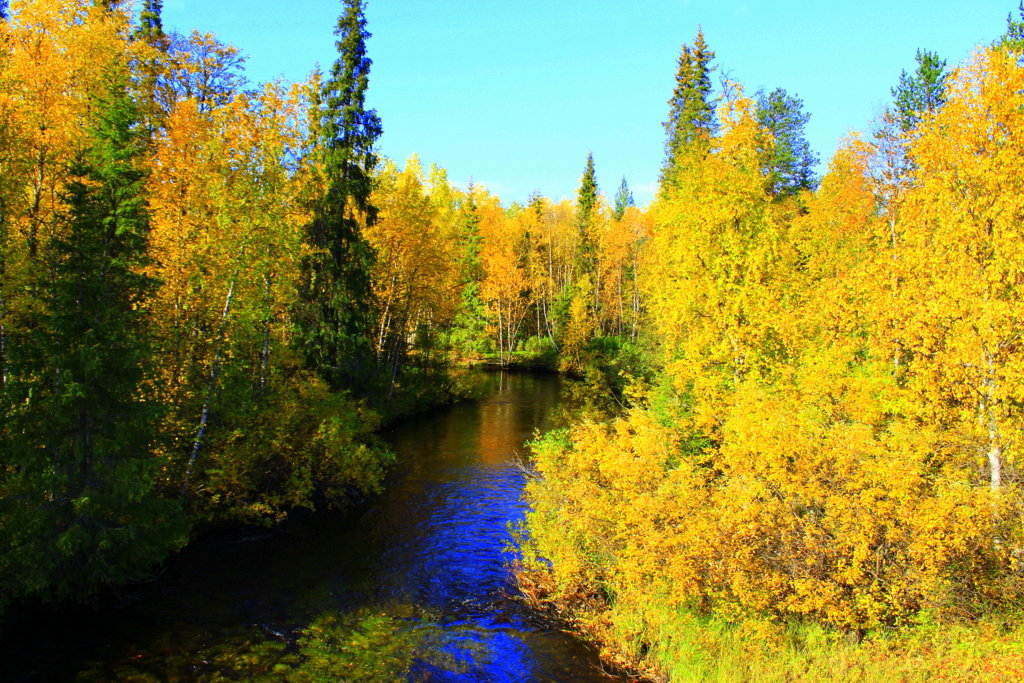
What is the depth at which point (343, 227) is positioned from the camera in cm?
2730

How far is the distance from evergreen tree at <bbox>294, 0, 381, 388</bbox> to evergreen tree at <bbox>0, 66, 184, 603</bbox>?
43.7ft

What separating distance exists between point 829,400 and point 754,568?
602 centimetres

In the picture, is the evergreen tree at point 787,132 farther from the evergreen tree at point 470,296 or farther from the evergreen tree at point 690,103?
the evergreen tree at point 470,296

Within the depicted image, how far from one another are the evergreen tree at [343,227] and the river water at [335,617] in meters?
9.30

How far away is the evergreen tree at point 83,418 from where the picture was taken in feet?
37.1

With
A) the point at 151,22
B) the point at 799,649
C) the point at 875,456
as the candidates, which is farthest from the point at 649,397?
the point at 151,22

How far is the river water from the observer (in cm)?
1077

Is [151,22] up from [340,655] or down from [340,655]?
up

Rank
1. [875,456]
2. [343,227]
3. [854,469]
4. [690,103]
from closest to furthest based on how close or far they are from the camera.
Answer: [854,469], [875,456], [343,227], [690,103]

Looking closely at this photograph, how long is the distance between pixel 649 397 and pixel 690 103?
2648 centimetres

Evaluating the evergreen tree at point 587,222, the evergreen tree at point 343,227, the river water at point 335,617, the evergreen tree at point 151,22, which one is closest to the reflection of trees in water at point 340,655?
the river water at point 335,617

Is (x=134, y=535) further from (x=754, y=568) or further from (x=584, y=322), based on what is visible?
(x=584, y=322)

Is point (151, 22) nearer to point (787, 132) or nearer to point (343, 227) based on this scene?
point (343, 227)

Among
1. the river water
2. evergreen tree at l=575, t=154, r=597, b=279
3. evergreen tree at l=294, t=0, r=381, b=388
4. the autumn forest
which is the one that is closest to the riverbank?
the autumn forest
